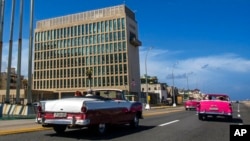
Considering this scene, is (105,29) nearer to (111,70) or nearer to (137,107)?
(111,70)

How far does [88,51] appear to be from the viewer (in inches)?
4154

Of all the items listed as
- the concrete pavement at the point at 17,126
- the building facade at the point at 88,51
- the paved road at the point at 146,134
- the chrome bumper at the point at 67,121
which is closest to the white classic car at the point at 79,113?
the chrome bumper at the point at 67,121

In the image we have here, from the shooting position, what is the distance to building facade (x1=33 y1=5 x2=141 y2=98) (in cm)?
9981

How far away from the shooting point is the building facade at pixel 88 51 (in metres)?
99.8

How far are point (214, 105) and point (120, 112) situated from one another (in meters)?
8.94

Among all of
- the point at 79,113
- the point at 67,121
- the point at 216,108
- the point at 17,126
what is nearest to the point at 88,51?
the point at 216,108

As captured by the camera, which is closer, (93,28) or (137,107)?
(137,107)

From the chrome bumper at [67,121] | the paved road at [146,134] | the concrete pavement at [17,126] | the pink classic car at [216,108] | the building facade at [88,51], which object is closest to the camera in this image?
the chrome bumper at [67,121]

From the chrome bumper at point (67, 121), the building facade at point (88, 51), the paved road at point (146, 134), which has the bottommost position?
the paved road at point (146, 134)

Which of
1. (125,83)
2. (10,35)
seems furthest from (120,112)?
(125,83)

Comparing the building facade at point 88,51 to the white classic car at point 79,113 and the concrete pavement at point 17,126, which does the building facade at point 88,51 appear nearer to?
the concrete pavement at point 17,126

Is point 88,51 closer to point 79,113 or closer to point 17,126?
point 17,126

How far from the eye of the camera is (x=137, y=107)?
14789mm

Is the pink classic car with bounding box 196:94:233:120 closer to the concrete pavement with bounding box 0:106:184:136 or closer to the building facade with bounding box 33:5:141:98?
the concrete pavement with bounding box 0:106:184:136
